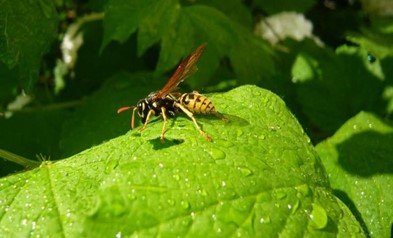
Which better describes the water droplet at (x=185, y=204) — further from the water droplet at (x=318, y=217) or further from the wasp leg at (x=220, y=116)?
the wasp leg at (x=220, y=116)

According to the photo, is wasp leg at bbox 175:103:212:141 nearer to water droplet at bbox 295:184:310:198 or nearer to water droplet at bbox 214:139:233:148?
water droplet at bbox 214:139:233:148

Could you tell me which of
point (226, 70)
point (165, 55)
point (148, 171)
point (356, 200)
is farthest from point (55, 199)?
point (226, 70)

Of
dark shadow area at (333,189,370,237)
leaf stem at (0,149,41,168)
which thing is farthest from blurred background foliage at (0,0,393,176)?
dark shadow area at (333,189,370,237)

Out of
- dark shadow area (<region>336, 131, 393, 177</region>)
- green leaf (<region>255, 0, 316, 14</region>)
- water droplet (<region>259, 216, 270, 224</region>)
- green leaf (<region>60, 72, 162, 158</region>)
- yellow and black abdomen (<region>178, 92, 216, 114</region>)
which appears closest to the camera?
water droplet (<region>259, 216, 270, 224</region>)

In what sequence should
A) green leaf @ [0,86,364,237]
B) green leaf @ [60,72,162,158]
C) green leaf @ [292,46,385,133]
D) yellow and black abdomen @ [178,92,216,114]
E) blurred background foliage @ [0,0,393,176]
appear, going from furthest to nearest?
green leaf @ [292,46,385,133]
green leaf @ [60,72,162,158]
blurred background foliage @ [0,0,393,176]
yellow and black abdomen @ [178,92,216,114]
green leaf @ [0,86,364,237]

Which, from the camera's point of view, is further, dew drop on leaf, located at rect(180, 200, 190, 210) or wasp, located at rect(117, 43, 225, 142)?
wasp, located at rect(117, 43, 225, 142)

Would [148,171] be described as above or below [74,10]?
above

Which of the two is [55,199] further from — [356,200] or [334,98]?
[334,98]
